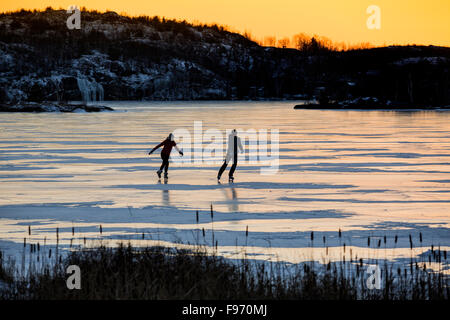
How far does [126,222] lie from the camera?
13.4 meters

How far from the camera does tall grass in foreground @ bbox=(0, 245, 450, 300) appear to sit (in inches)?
287

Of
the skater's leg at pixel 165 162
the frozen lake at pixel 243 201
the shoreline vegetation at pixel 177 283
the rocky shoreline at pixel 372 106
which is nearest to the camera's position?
the shoreline vegetation at pixel 177 283

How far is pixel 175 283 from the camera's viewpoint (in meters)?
7.91

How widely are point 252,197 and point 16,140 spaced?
22.9 metres

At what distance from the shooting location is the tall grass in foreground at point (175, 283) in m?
7.28

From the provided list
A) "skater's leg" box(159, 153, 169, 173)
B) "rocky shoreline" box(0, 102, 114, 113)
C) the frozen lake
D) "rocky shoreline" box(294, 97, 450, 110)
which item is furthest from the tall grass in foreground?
"rocky shoreline" box(294, 97, 450, 110)

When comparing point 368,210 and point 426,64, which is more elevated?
point 426,64

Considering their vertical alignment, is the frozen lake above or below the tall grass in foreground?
below

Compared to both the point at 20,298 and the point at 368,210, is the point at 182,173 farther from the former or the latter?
the point at 20,298

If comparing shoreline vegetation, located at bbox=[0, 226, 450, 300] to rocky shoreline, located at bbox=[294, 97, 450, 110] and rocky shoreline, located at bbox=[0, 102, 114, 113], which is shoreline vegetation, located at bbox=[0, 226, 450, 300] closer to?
rocky shoreline, located at bbox=[0, 102, 114, 113]

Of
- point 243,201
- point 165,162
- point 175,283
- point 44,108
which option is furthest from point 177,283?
point 44,108

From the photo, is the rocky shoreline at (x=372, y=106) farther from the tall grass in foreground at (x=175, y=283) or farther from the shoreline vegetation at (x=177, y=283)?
the tall grass in foreground at (x=175, y=283)

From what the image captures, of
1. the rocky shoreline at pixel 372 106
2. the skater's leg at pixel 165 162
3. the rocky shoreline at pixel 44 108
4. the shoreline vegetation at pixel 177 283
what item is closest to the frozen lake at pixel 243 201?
the skater's leg at pixel 165 162

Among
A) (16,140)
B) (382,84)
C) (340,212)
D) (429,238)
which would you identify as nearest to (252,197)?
(340,212)
